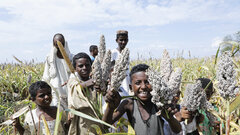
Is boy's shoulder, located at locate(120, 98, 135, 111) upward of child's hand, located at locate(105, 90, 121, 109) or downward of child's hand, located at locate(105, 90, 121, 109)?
downward

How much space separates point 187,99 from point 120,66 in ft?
1.16

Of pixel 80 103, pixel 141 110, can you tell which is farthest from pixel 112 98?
pixel 80 103

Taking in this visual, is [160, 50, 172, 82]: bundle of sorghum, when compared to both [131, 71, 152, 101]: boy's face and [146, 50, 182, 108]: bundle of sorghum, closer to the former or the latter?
[146, 50, 182, 108]: bundle of sorghum

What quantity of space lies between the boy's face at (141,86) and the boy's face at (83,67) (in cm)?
87

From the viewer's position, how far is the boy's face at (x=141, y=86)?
1388 millimetres

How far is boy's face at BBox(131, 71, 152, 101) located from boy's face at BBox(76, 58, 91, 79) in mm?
874

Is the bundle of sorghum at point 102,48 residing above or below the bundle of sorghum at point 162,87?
above

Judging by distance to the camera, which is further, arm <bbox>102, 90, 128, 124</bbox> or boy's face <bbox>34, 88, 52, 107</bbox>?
boy's face <bbox>34, 88, 52, 107</bbox>

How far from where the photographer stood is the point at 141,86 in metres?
1.41

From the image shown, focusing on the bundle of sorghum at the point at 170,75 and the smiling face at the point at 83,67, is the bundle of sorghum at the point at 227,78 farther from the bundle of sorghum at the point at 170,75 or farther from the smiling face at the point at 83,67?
the smiling face at the point at 83,67

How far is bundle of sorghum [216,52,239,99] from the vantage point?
2.44 feet

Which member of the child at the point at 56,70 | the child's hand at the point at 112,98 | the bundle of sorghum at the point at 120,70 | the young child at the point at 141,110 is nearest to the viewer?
the bundle of sorghum at the point at 120,70

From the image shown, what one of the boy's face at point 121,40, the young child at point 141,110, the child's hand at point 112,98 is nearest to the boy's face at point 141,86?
the young child at point 141,110

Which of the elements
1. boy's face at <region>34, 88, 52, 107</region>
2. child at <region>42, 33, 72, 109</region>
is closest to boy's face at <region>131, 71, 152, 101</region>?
boy's face at <region>34, 88, 52, 107</region>
